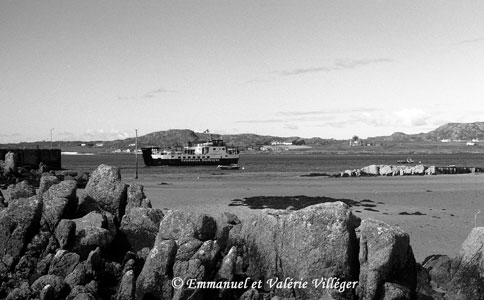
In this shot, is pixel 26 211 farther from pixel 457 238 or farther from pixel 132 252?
pixel 457 238

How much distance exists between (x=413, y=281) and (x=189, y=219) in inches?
215

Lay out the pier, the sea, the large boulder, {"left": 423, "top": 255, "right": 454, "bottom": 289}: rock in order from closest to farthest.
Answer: the large boulder
{"left": 423, "top": 255, "right": 454, "bottom": 289}: rock
the pier
the sea

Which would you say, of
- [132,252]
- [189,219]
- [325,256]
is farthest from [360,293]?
[132,252]

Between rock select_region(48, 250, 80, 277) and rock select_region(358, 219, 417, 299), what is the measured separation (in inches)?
262

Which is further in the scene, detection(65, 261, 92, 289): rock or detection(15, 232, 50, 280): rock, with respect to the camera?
detection(15, 232, 50, 280): rock

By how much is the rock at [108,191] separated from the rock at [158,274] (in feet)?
14.8

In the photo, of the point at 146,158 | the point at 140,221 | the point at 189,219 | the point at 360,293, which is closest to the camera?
the point at 360,293

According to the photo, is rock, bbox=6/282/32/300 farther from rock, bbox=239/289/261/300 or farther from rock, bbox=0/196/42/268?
rock, bbox=239/289/261/300

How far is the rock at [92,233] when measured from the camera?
476 inches

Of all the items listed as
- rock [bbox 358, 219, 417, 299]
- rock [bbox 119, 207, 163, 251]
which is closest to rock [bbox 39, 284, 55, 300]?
rock [bbox 119, 207, 163, 251]

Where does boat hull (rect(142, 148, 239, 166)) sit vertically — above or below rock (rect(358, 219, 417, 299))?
below

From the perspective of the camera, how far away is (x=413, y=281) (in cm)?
1060

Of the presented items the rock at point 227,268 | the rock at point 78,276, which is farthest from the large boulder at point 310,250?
the rock at point 78,276

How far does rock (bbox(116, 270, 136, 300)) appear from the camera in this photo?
425 inches
